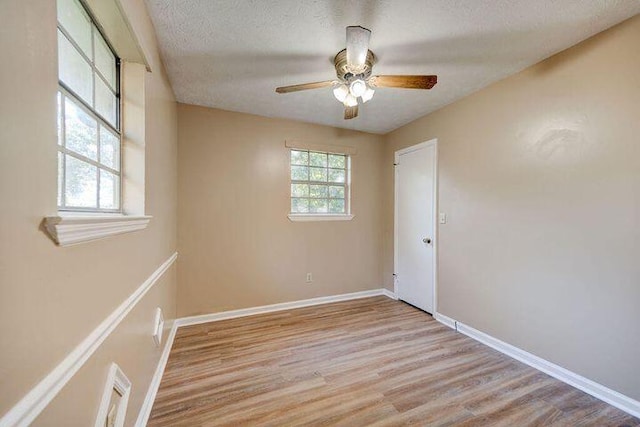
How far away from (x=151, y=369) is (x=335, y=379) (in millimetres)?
1270

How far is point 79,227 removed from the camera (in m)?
0.75

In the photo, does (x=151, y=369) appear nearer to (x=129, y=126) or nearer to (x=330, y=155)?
(x=129, y=126)

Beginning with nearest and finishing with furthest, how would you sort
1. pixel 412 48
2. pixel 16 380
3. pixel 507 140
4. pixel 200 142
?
1. pixel 16 380
2. pixel 412 48
3. pixel 507 140
4. pixel 200 142

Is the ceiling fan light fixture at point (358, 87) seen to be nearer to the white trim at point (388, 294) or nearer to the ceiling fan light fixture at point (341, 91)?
the ceiling fan light fixture at point (341, 91)

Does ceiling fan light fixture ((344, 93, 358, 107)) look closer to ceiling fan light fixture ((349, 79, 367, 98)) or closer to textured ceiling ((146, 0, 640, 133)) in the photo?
ceiling fan light fixture ((349, 79, 367, 98))

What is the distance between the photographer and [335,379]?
6.50 ft

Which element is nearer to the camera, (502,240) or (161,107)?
(161,107)

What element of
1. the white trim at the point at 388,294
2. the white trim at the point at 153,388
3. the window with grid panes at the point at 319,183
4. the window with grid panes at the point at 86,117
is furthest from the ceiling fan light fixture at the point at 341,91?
the white trim at the point at 388,294

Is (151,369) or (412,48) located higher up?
(412,48)

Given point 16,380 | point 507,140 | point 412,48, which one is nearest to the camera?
point 16,380

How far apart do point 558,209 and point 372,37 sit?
1.89 meters

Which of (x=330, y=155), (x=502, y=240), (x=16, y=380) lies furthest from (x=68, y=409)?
(x=330, y=155)

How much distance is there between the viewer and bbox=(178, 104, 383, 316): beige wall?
294 cm

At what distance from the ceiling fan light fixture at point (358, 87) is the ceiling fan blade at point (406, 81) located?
0.12 meters
